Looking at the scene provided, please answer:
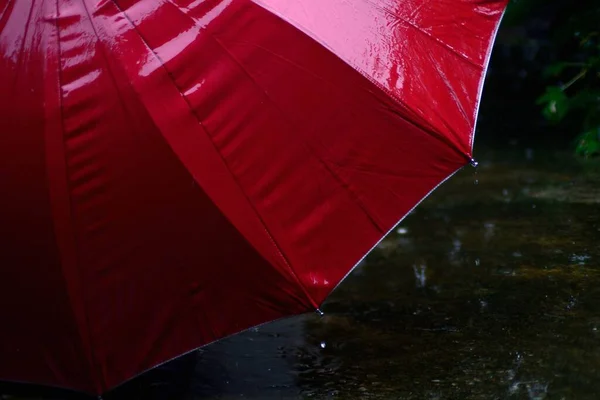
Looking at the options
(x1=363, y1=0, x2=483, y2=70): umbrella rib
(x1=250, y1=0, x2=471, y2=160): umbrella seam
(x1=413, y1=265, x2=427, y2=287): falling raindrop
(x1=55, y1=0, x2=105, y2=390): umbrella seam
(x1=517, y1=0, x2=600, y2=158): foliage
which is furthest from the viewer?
(x1=517, y1=0, x2=600, y2=158): foliage

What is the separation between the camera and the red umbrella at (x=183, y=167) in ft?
8.92

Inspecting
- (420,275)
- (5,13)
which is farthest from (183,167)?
(420,275)

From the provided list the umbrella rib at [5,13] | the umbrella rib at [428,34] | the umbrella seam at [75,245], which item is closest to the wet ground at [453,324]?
the umbrella seam at [75,245]

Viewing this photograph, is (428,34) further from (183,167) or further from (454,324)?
(454,324)

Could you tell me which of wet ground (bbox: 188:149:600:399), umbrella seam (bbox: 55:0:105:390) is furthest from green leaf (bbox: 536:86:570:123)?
umbrella seam (bbox: 55:0:105:390)

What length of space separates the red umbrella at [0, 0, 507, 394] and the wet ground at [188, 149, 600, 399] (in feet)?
2.33

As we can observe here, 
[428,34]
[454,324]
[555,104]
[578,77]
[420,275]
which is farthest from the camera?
[578,77]

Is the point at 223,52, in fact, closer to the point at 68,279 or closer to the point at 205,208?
the point at 205,208

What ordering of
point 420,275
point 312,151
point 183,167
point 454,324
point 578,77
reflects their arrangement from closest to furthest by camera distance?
point 183,167 < point 312,151 < point 454,324 < point 420,275 < point 578,77

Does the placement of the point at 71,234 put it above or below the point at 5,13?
below

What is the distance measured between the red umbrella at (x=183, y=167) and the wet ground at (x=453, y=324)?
2.30ft

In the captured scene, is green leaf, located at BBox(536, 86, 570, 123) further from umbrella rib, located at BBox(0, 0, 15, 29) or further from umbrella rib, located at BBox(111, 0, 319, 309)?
umbrella rib, located at BBox(0, 0, 15, 29)

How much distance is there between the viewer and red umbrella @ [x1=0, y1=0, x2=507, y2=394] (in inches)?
107

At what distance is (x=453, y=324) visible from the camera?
12.6ft
